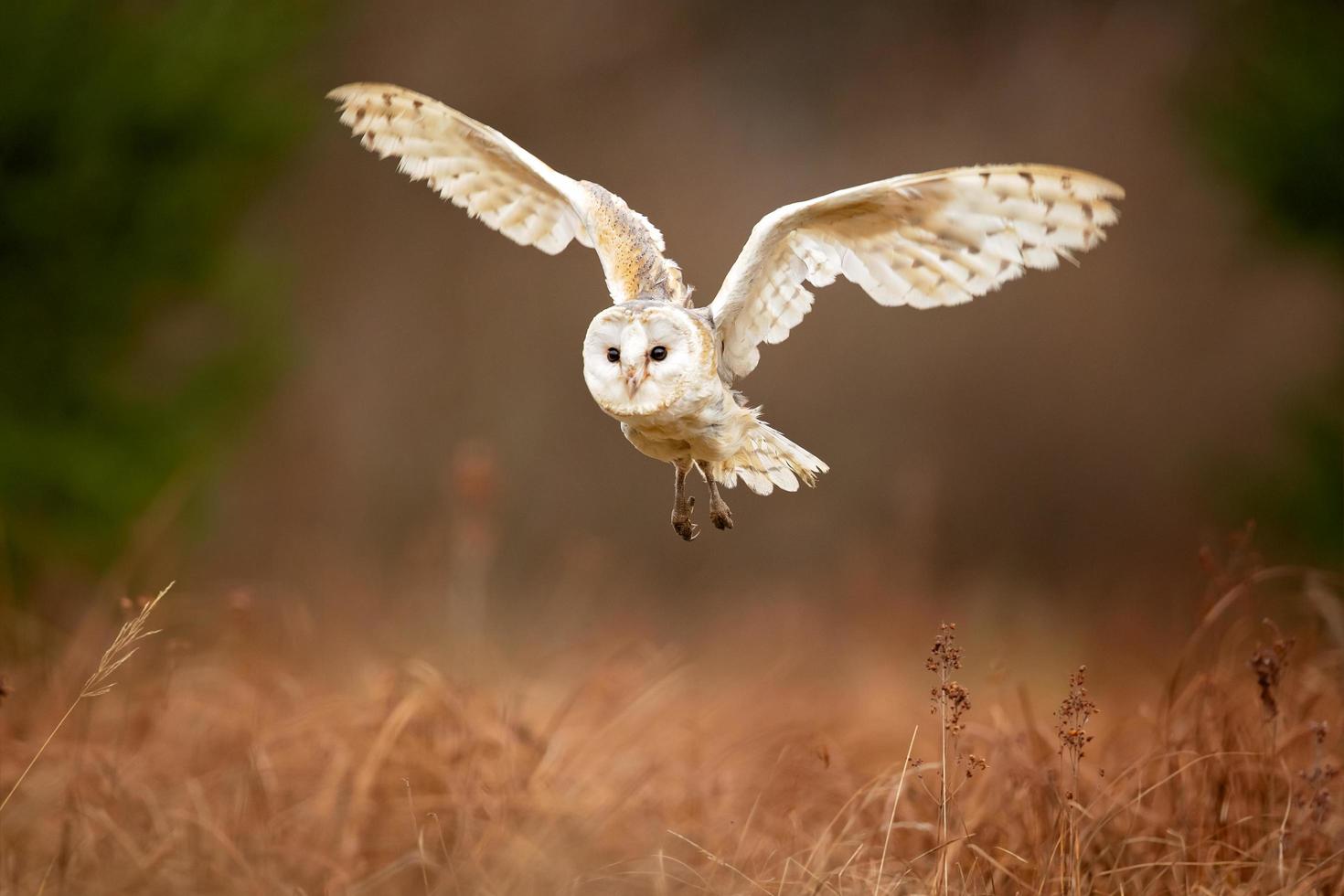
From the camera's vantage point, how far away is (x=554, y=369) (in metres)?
8.68

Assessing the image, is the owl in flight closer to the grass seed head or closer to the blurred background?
the grass seed head

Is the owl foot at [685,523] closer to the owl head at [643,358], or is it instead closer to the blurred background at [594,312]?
the owl head at [643,358]

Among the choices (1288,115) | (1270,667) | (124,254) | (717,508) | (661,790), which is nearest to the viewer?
(717,508)

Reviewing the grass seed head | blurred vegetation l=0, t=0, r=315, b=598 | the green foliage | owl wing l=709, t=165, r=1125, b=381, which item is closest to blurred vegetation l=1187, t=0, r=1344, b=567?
the green foliage

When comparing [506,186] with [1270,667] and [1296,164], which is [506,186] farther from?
[1296,164]

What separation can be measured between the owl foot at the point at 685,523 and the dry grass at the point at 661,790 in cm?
42

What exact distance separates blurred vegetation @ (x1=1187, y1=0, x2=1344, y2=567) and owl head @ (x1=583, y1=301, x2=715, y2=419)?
470 centimetres

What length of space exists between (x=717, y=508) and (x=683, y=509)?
0.18 feet

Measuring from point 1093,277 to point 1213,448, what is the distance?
1.28 meters

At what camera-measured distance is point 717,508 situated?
156 cm

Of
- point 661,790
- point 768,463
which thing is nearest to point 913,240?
point 768,463

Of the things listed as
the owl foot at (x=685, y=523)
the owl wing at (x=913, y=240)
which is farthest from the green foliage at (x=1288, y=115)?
the owl foot at (x=685, y=523)

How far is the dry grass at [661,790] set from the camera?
2.09 meters

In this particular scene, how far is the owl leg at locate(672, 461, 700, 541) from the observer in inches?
60.3
